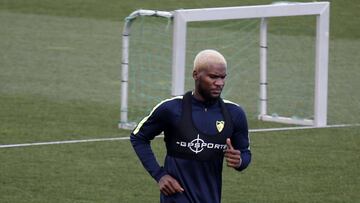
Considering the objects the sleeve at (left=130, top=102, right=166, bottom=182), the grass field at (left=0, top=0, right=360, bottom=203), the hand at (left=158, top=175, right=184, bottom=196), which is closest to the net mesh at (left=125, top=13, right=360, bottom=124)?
the grass field at (left=0, top=0, right=360, bottom=203)

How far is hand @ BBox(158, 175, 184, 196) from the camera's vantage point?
748 centimetres

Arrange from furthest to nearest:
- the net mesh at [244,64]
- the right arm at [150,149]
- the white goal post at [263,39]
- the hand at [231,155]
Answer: the net mesh at [244,64] < the white goal post at [263,39] < the right arm at [150,149] < the hand at [231,155]

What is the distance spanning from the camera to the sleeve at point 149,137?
7598mm

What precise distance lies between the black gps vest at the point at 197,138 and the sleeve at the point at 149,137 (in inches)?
5.8

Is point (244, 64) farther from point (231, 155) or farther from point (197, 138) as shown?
point (231, 155)

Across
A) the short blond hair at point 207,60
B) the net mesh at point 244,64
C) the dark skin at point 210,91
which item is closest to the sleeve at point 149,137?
the dark skin at point 210,91

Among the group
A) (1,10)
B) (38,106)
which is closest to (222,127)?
(38,106)

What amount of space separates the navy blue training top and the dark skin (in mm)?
75

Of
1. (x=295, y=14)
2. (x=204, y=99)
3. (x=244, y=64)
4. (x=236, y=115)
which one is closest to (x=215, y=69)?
(x=204, y=99)

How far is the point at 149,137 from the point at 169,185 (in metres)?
0.43

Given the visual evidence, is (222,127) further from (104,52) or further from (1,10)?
(1,10)

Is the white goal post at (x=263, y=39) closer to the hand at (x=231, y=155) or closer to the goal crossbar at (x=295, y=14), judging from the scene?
the goal crossbar at (x=295, y=14)

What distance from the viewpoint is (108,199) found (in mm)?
11273

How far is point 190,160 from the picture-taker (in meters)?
7.61
